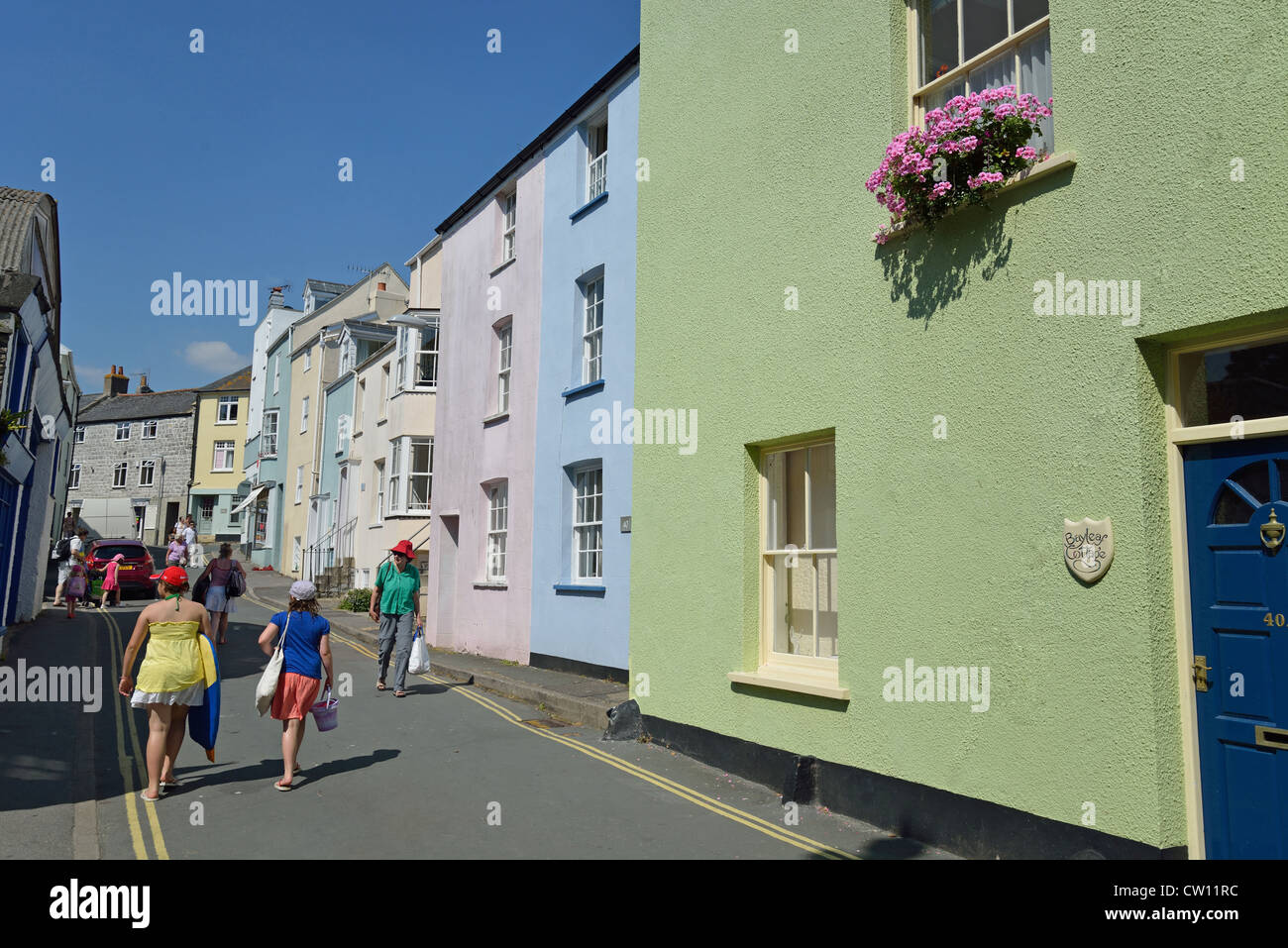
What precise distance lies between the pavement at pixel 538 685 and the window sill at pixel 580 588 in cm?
115

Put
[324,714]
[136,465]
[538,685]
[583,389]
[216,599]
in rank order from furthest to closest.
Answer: [136,465] → [216,599] → [583,389] → [538,685] → [324,714]

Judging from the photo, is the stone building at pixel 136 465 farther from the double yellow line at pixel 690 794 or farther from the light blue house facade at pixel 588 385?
the double yellow line at pixel 690 794

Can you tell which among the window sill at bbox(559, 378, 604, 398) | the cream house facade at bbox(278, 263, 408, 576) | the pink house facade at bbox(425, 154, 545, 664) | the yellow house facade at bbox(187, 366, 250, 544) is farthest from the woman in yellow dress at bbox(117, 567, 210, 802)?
the yellow house facade at bbox(187, 366, 250, 544)

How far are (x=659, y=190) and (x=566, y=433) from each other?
4604 millimetres

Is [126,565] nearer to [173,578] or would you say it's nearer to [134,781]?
[134,781]

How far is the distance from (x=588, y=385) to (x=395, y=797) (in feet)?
23.3

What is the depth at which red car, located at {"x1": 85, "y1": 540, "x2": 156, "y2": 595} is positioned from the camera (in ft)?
87.2

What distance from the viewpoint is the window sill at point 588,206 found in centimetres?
1342

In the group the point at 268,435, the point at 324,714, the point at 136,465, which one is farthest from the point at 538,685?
the point at 136,465

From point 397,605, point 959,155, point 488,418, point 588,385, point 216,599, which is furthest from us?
point 488,418

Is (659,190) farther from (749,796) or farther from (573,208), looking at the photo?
(749,796)

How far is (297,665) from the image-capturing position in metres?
7.70

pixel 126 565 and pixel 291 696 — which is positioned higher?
pixel 126 565

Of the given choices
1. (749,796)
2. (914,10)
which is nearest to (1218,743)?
(749,796)
